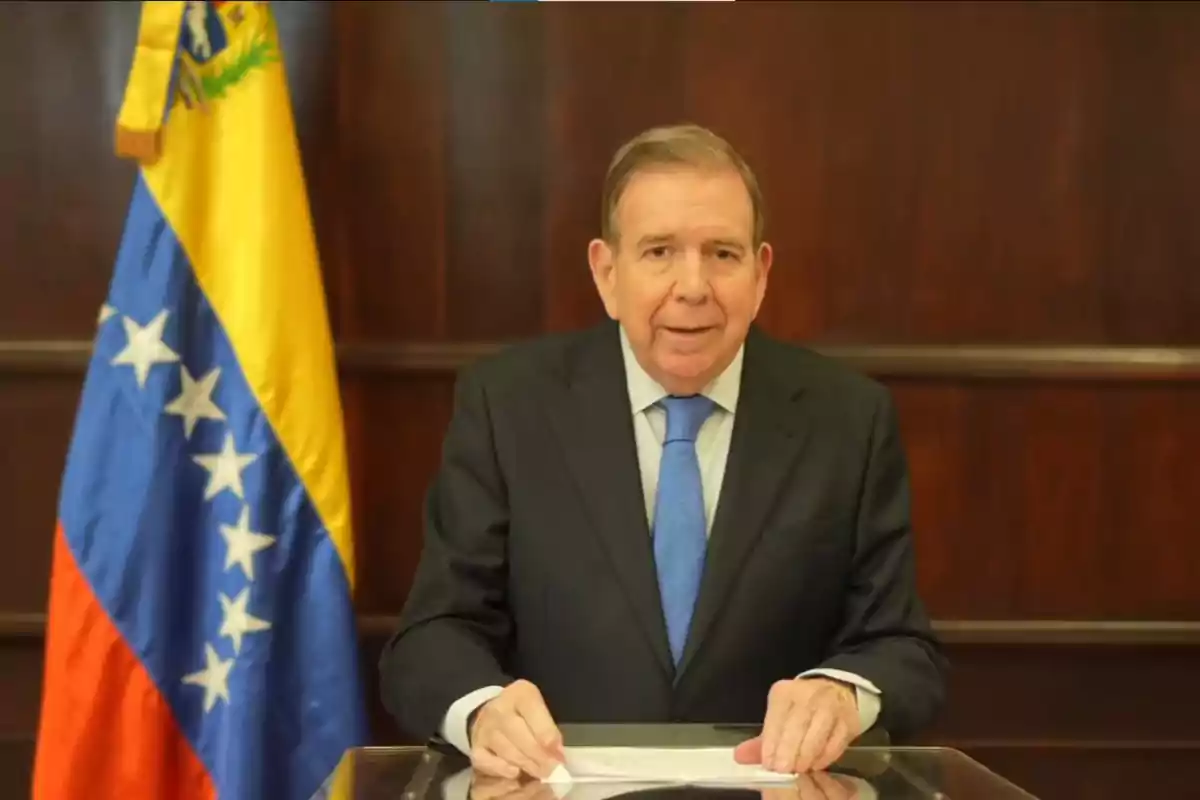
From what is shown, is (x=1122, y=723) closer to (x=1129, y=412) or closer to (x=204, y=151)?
(x=1129, y=412)

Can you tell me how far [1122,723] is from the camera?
2578 mm

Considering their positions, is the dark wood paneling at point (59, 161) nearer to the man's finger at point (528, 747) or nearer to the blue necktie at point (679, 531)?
the blue necktie at point (679, 531)

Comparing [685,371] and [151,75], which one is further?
[151,75]

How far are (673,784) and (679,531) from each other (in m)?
0.53

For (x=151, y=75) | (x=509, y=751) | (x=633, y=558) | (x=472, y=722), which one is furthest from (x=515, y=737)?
(x=151, y=75)

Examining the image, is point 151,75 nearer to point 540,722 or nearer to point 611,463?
point 611,463

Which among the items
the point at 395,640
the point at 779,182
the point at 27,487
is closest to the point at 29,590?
the point at 27,487

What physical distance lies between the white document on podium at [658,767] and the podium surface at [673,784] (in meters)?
0.02

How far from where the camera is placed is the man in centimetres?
167

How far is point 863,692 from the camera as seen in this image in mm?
1551

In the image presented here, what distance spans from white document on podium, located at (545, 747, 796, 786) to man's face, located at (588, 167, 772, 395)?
56 cm

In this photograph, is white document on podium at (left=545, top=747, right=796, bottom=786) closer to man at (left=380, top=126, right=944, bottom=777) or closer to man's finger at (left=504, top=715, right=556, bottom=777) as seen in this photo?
man's finger at (left=504, top=715, right=556, bottom=777)

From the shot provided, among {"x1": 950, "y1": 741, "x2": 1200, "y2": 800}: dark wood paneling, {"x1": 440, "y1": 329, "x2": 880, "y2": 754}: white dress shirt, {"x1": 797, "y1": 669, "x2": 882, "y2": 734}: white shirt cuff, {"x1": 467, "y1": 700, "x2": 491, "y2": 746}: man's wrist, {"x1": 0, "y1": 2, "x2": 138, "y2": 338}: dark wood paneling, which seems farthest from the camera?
{"x1": 950, "y1": 741, "x2": 1200, "y2": 800}: dark wood paneling

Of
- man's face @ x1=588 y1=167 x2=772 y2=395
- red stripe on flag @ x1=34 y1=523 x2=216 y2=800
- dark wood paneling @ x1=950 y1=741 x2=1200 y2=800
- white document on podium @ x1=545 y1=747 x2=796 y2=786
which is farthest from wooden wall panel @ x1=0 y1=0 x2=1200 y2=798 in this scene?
white document on podium @ x1=545 y1=747 x2=796 y2=786
